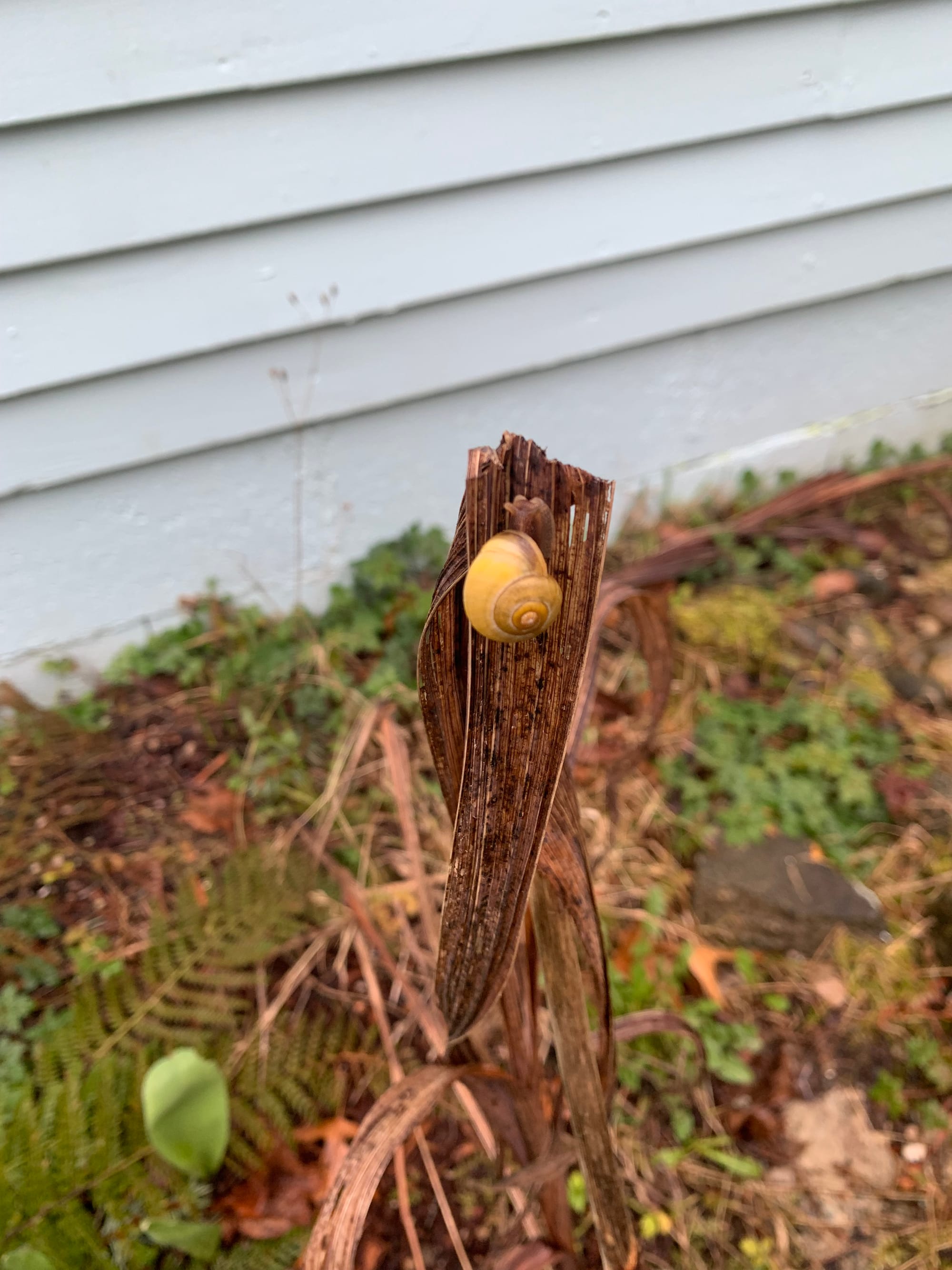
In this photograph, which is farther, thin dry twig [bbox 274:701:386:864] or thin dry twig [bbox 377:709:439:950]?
thin dry twig [bbox 274:701:386:864]

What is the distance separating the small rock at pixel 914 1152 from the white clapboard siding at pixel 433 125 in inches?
66.7

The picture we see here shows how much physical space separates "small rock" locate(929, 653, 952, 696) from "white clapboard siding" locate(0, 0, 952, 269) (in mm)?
1189

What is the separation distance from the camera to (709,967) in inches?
50.9

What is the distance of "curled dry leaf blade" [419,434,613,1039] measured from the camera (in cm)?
38

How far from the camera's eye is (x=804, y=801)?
1.48 m

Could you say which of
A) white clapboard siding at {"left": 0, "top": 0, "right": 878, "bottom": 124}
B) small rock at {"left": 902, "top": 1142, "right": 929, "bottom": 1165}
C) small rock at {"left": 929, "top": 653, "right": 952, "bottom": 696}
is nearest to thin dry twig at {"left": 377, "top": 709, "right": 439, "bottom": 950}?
small rock at {"left": 902, "top": 1142, "right": 929, "bottom": 1165}

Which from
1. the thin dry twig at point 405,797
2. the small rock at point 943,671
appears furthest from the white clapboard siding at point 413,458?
the thin dry twig at point 405,797

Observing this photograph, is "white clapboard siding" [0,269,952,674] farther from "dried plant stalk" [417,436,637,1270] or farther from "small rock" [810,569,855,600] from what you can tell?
"dried plant stalk" [417,436,637,1270]

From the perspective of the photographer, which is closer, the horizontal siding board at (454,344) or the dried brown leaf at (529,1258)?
the dried brown leaf at (529,1258)

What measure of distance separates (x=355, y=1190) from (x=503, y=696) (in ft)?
1.21

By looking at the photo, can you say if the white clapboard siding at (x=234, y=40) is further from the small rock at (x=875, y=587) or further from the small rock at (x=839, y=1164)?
the small rock at (x=839, y=1164)

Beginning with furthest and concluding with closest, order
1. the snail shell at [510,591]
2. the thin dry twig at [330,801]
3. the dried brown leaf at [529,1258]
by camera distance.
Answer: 1. the thin dry twig at [330,801]
2. the dried brown leaf at [529,1258]
3. the snail shell at [510,591]

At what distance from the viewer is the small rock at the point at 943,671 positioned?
1.73 metres

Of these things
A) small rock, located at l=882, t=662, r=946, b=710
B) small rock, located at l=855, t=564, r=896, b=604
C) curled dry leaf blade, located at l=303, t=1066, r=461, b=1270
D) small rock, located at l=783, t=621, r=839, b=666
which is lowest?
curled dry leaf blade, located at l=303, t=1066, r=461, b=1270
